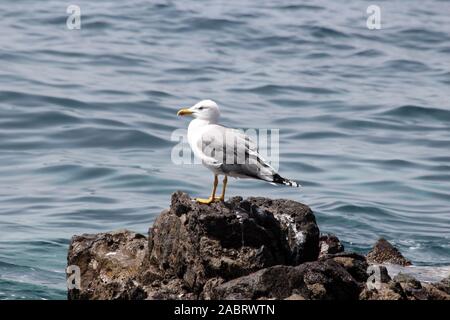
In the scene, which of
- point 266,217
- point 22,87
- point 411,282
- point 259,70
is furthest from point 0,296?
point 259,70

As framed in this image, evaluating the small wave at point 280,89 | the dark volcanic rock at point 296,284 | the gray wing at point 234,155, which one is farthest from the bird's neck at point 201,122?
the small wave at point 280,89

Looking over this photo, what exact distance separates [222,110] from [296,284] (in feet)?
51.6

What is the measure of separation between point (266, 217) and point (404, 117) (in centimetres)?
1604

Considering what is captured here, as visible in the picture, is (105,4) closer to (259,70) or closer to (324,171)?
(259,70)

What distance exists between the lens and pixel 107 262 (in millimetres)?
10516

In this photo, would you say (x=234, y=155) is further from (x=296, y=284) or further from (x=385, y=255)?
(x=385, y=255)

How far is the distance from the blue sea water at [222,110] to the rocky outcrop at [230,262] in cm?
246

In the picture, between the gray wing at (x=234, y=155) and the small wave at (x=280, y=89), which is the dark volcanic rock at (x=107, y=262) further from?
the small wave at (x=280, y=89)

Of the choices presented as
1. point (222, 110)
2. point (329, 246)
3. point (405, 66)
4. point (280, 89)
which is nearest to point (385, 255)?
point (329, 246)

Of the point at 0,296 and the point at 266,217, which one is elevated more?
the point at 266,217

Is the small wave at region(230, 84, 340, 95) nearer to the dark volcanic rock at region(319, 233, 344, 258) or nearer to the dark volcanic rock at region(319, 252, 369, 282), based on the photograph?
the dark volcanic rock at region(319, 233, 344, 258)

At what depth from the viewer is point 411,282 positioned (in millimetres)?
9727

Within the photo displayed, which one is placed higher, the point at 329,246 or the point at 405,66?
the point at 329,246
